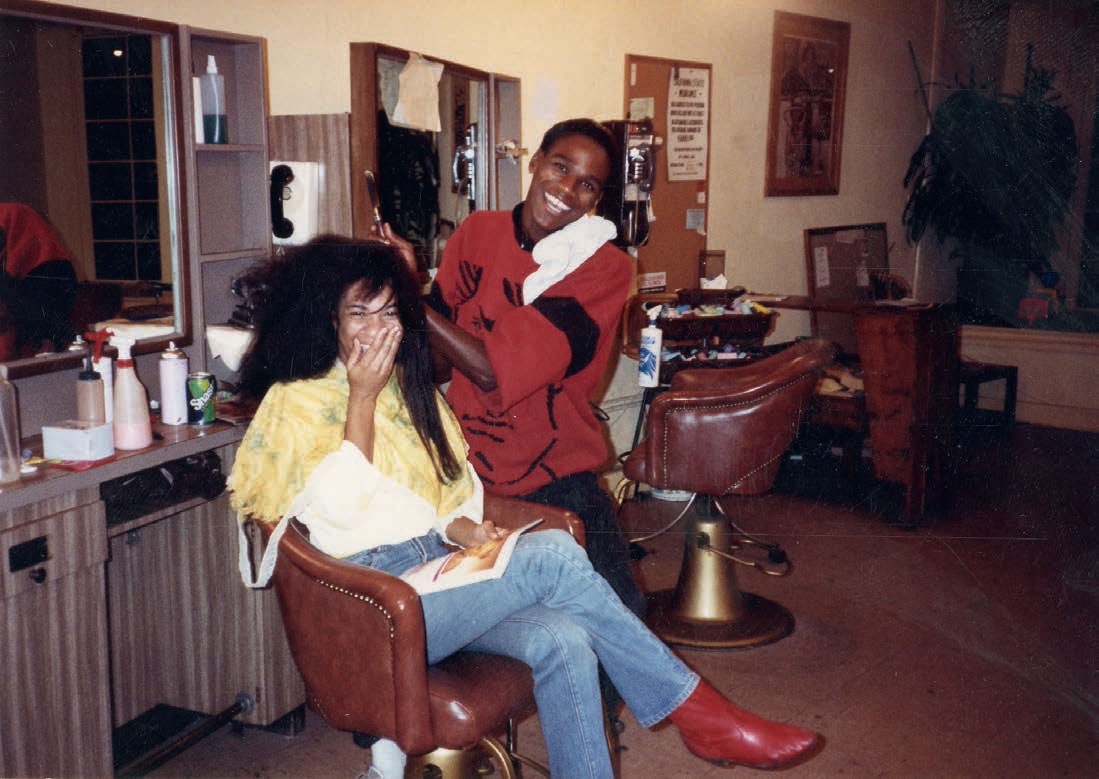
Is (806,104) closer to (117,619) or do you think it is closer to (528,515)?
(528,515)

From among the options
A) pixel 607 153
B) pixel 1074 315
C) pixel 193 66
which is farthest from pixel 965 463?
pixel 193 66

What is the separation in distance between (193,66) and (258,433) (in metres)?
1.08

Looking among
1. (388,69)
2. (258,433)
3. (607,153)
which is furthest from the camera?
(388,69)

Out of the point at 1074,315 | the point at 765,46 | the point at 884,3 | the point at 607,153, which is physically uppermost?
the point at 884,3

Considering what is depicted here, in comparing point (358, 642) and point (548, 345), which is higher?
point (548, 345)

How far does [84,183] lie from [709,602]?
2134 millimetres

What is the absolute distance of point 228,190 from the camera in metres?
2.50

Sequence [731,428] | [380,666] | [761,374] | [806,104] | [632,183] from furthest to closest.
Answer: [806,104] → [632,183] → [761,374] → [731,428] → [380,666]

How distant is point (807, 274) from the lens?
18.0 ft

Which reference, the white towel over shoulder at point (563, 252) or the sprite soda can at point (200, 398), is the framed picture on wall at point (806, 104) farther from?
the sprite soda can at point (200, 398)

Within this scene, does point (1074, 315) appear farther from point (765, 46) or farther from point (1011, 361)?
point (765, 46)

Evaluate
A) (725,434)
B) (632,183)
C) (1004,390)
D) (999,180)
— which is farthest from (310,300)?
(999,180)

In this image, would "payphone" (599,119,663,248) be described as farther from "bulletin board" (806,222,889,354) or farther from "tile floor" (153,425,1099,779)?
"bulletin board" (806,222,889,354)

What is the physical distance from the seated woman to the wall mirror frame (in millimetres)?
799
